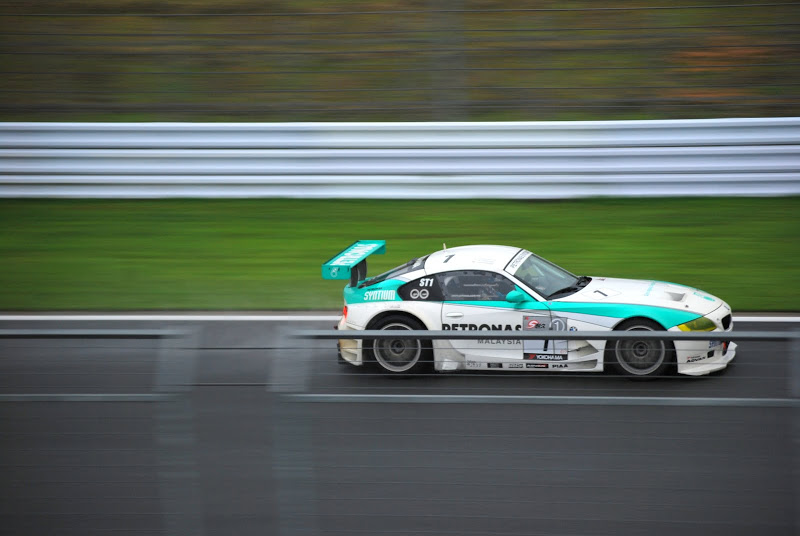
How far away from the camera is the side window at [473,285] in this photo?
706 cm

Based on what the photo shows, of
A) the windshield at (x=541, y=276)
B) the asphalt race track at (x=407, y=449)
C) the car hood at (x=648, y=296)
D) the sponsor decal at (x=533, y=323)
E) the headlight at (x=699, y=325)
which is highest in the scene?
the windshield at (x=541, y=276)

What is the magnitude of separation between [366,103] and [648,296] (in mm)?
6758

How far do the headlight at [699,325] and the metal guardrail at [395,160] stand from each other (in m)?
4.16

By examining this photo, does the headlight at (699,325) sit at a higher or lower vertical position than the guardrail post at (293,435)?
higher

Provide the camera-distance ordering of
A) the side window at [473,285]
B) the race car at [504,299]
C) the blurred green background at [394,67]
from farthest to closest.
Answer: the blurred green background at [394,67], the side window at [473,285], the race car at [504,299]

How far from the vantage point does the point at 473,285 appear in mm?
7141

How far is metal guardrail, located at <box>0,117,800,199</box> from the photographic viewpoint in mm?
10375

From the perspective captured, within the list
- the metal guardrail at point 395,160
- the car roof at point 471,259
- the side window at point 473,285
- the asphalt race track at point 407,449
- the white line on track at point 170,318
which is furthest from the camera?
the metal guardrail at point 395,160

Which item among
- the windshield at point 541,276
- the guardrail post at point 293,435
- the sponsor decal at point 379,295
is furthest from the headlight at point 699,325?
the guardrail post at point 293,435

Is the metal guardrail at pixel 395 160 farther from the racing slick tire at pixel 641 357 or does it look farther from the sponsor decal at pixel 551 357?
the racing slick tire at pixel 641 357

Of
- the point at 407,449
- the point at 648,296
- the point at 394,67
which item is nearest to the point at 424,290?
the point at 648,296

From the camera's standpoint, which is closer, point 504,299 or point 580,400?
point 580,400

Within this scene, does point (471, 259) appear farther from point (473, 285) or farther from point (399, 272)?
point (399, 272)

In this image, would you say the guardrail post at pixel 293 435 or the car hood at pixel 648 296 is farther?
the car hood at pixel 648 296
